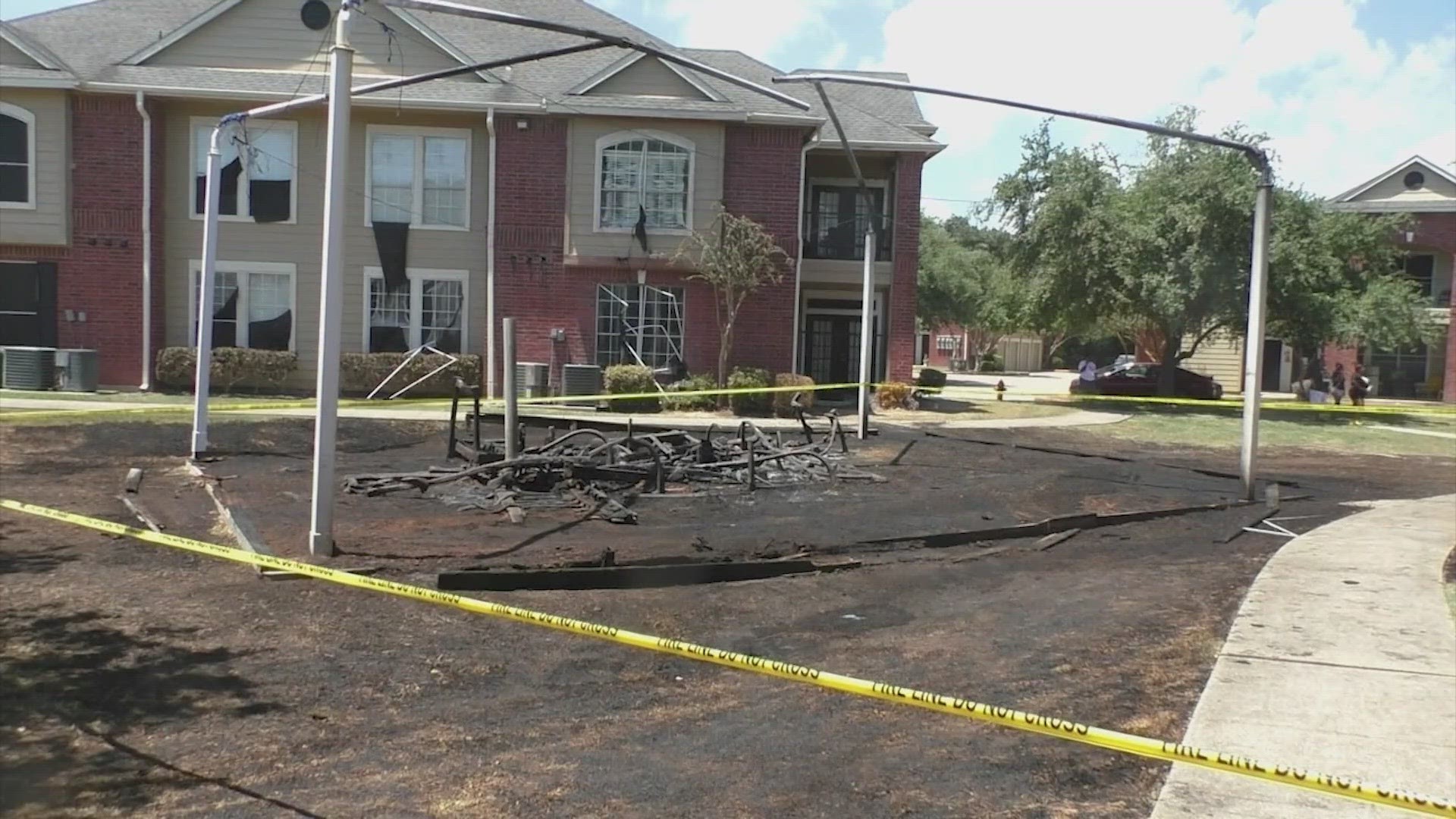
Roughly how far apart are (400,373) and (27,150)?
30.6 feet

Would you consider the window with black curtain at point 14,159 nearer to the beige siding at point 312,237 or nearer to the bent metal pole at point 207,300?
the beige siding at point 312,237

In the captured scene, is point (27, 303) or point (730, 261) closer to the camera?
point (730, 261)

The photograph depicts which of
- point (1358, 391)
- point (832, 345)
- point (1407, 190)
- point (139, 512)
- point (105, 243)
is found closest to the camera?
point (139, 512)

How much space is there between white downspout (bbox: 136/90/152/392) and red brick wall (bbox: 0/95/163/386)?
4.2 inches

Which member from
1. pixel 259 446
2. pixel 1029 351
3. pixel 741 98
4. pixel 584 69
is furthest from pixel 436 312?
pixel 1029 351

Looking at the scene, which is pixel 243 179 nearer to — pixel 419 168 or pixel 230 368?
pixel 419 168

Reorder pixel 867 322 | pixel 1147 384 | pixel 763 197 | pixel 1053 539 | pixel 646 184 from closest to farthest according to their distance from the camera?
pixel 1053 539 < pixel 867 322 < pixel 646 184 < pixel 763 197 < pixel 1147 384

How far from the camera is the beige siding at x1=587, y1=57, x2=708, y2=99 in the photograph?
997 inches

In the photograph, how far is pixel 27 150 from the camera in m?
24.5

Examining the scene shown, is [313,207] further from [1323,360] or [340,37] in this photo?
[1323,360]

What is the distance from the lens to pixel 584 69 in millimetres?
27266

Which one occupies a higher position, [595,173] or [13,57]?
[13,57]

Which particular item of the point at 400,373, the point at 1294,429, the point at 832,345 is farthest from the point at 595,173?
the point at 1294,429

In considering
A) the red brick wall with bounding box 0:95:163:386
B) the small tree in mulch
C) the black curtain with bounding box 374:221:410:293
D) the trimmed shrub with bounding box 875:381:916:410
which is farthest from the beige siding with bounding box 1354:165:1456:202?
the red brick wall with bounding box 0:95:163:386
